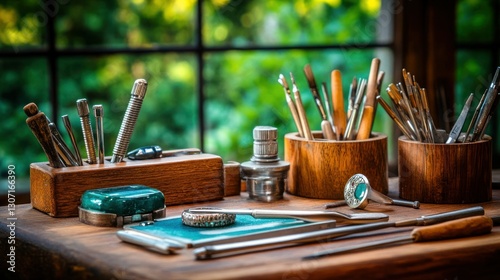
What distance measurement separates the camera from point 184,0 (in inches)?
106

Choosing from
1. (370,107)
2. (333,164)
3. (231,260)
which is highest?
(370,107)

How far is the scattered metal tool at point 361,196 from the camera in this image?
4.97 feet

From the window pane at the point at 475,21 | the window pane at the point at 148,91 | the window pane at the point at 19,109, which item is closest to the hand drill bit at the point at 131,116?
the window pane at the point at 19,109

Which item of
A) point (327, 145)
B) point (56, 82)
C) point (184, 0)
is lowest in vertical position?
point (327, 145)

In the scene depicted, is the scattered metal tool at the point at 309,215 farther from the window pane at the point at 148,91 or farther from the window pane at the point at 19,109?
the window pane at the point at 148,91

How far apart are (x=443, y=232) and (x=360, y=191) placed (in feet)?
0.81

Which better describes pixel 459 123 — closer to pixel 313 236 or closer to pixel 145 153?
pixel 313 236

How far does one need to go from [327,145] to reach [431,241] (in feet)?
1.19

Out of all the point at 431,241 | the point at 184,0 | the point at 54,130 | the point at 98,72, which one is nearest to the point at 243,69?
the point at 184,0

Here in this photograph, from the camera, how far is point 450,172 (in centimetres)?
156

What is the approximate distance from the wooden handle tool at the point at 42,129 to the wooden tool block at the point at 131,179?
2cm

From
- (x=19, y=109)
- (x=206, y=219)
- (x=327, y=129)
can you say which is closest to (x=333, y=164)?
(x=327, y=129)

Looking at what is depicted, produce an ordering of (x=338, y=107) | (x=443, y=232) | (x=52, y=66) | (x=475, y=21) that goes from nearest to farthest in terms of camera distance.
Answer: (x=443, y=232)
(x=338, y=107)
(x=52, y=66)
(x=475, y=21)

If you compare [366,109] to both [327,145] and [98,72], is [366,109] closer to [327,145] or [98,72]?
[327,145]
